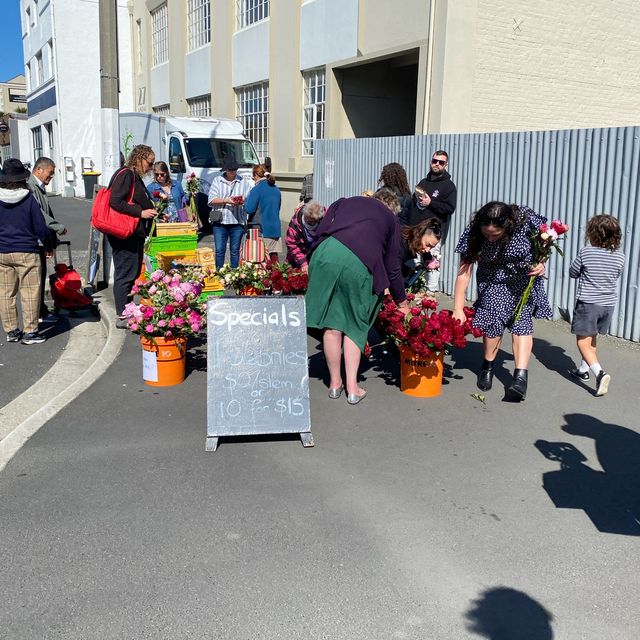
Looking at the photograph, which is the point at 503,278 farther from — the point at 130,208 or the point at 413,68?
the point at 413,68

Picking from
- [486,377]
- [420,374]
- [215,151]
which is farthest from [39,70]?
[486,377]

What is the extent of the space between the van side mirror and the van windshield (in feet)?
0.76

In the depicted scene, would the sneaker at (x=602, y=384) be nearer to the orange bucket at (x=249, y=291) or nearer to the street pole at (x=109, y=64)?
the orange bucket at (x=249, y=291)

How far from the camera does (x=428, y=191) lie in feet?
31.6

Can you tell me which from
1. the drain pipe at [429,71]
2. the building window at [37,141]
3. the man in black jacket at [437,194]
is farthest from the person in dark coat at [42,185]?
the building window at [37,141]

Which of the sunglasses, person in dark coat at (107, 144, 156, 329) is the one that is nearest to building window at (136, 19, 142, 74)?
person in dark coat at (107, 144, 156, 329)

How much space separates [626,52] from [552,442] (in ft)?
45.4

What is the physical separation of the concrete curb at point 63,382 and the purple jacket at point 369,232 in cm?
259

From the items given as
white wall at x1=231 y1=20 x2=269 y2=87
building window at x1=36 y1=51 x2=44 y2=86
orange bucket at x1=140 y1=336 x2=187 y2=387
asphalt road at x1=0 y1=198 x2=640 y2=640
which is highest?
building window at x1=36 y1=51 x2=44 y2=86

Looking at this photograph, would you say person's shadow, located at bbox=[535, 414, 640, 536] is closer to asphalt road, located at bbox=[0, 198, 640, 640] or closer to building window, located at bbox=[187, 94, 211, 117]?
asphalt road, located at bbox=[0, 198, 640, 640]

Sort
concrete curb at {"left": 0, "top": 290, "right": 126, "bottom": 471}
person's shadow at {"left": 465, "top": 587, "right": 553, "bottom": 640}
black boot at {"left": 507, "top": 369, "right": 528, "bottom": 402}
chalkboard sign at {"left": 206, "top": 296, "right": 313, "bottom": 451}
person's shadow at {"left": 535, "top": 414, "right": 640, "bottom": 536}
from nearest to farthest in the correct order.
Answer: person's shadow at {"left": 465, "top": 587, "right": 553, "bottom": 640}
person's shadow at {"left": 535, "top": 414, "right": 640, "bottom": 536}
chalkboard sign at {"left": 206, "top": 296, "right": 313, "bottom": 451}
concrete curb at {"left": 0, "top": 290, "right": 126, "bottom": 471}
black boot at {"left": 507, "top": 369, "right": 528, "bottom": 402}

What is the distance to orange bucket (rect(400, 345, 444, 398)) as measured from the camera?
5.91m

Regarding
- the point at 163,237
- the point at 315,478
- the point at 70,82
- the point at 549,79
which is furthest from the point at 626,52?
the point at 70,82

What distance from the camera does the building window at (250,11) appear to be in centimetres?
2017
